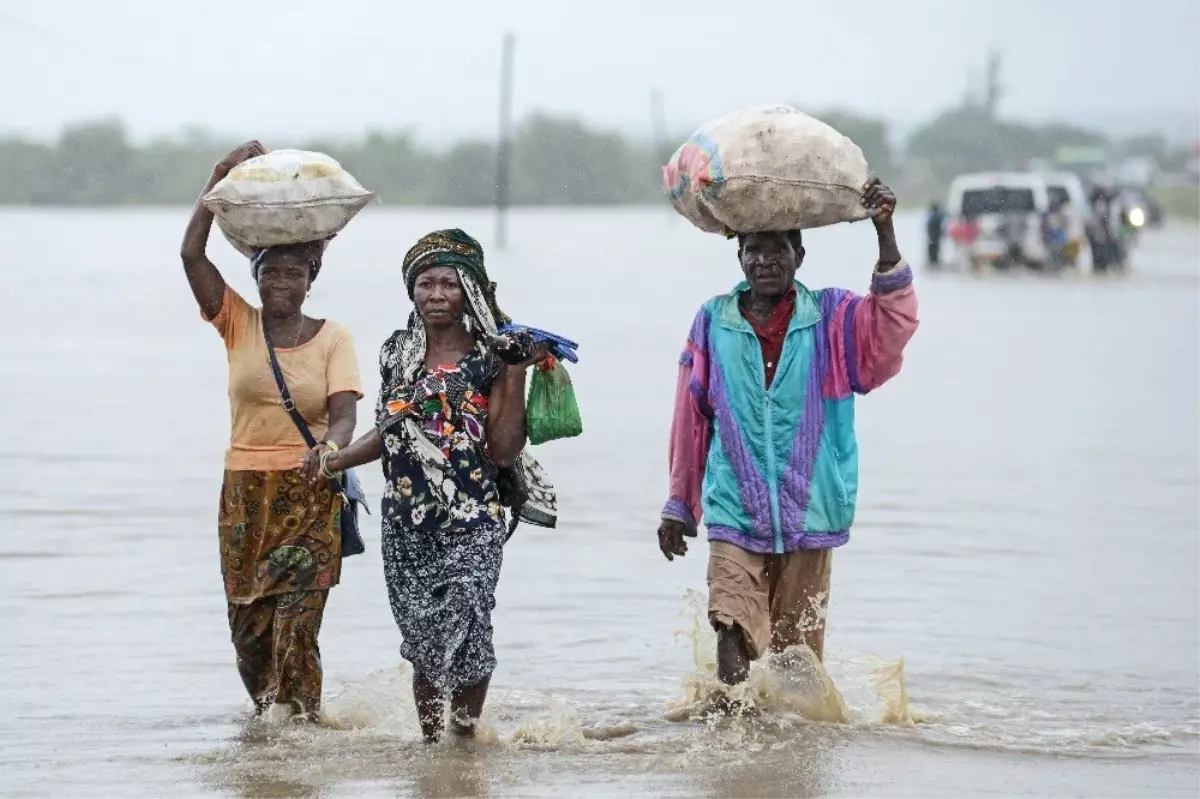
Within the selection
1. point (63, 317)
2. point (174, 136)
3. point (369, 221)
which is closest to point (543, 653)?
point (63, 317)

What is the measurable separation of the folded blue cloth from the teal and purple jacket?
0.58m

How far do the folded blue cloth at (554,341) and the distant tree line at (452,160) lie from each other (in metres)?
27.7

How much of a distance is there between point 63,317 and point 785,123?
21.0 meters

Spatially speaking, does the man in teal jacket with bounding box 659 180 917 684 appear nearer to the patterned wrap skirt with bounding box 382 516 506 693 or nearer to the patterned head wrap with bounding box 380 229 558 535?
the patterned head wrap with bounding box 380 229 558 535

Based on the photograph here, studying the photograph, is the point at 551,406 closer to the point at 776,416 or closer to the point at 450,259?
the point at 450,259

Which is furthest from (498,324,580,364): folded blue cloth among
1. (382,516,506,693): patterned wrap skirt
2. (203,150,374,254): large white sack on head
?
(203,150,374,254): large white sack on head

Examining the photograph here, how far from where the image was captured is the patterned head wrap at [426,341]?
18.1ft

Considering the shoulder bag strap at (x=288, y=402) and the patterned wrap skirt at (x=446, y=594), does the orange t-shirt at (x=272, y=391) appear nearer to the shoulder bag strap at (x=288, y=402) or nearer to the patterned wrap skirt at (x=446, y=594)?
the shoulder bag strap at (x=288, y=402)

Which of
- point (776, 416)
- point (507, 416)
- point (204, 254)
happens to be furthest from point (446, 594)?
point (204, 254)

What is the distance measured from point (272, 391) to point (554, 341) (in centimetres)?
87

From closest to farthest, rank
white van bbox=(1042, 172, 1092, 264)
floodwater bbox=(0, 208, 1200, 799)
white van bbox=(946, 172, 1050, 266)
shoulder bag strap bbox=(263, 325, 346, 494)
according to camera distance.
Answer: floodwater bbox=(0, 208, 1200, 799), shoulder bag strap bbox=(263, 325, 346, 494), white van bbox=(946, 172, 1050, 266), white van bbox=(1042, 172, 1092, 264)

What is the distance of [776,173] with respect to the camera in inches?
229

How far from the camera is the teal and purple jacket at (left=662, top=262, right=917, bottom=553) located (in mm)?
5910

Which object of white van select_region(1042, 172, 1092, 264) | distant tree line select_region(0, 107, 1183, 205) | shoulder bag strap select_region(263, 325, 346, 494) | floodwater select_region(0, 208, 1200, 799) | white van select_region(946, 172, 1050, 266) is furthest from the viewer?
distant tree line select_region(0, 107, 1183, 205)
